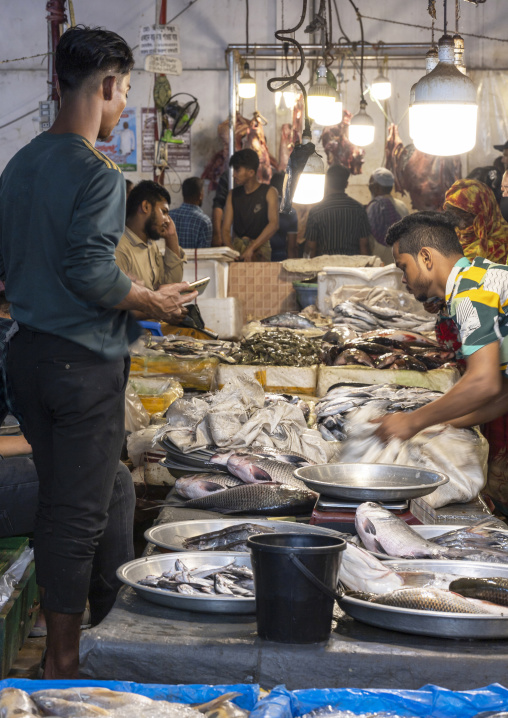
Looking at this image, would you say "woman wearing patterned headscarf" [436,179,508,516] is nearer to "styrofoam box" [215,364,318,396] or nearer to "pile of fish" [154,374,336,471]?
"styrofoam box" [215,364,318,396]

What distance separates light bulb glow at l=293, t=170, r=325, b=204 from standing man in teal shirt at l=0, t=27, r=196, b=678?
158 inches

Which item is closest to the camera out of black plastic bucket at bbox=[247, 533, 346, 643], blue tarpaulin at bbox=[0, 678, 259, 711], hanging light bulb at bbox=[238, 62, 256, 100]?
blue tarpaulin at bbox=[0, 678, 259, 711]

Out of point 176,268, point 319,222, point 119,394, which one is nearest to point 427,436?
point 119,394

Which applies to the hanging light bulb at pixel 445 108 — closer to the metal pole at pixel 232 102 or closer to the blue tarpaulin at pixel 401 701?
the blue tarpaulin at pixel 401 701

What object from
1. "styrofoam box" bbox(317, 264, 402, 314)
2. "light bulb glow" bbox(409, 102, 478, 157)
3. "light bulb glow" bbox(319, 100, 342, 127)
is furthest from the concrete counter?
"styrofoam box" bbox(317, 264, 402, 314)

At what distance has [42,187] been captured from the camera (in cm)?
245

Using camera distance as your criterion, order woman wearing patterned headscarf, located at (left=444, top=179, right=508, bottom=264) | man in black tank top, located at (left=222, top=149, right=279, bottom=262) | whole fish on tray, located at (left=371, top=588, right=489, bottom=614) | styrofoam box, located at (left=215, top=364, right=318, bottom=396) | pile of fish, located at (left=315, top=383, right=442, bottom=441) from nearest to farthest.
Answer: whole fish on tray, located at (left=371, top=588, right=489, bottom=614)
pile of fish, located at (left=315, top=383, right=442, bottom=441)
styrofoam box, located at (left=215, top=364, right=318, bottom=396)
woman wearing patterned headscarf, located at (left=444, top=179, right=508, bottom=264)
man in black tank top, located at (left=222, top=149, right=279, bottom=262)

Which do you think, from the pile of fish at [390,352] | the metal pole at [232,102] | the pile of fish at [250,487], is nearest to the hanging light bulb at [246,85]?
the metal pole at [232,102]

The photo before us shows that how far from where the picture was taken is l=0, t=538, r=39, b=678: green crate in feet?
9.78

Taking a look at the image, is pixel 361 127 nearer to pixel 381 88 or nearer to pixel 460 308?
pixel 381 88

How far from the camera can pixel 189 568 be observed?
2219 millimetres

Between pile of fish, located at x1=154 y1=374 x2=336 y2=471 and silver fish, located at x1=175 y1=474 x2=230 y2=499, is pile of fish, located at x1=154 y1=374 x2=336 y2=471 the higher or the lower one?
the higher one

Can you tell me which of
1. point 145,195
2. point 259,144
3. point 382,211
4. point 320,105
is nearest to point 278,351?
point 145,195

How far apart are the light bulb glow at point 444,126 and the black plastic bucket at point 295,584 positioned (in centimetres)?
344
